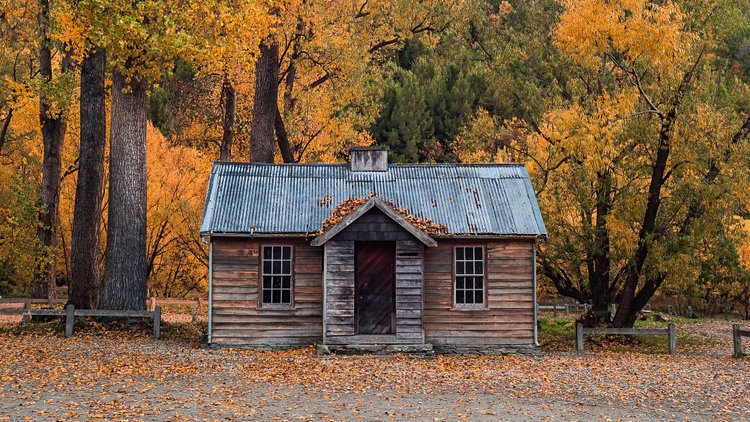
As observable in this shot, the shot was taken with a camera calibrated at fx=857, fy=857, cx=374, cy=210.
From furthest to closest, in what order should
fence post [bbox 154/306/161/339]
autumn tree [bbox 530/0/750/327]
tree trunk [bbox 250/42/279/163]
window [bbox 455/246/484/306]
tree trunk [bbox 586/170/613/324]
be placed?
tree trunk [bbox 250/42/279/163] < tree trunk [bbox 586/170/613/324] < autumn tree [bbox 530/0/750/327] < fence post [bbox 154/306/161/339] < window [bbox 455/246/484/306]

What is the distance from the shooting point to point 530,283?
21609 mm

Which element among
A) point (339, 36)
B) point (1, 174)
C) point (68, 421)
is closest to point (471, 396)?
point (68, 421)

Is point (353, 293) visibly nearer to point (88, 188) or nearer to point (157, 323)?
point (157, 323)

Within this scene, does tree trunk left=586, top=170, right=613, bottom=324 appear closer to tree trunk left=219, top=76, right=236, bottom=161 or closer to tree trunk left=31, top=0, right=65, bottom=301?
tree trunk left=219, top=76, right=236, bottom=161

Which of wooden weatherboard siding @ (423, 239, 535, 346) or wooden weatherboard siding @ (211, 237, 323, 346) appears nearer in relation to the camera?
wooden weatherboard siding @ (211, 237, 323, 346)

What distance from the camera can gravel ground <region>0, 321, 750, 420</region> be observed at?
1299 centimetres

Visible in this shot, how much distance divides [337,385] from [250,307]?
623 centimetres

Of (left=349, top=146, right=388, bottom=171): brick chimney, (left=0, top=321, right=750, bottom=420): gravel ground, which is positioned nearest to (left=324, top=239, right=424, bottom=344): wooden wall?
(left=0, top=321, right=750, bottom=420): gravel ground

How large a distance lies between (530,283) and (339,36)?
12726 millimetres

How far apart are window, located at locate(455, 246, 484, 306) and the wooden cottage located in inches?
1.0

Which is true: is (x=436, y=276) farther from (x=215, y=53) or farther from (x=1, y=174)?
(x=1, y=174)

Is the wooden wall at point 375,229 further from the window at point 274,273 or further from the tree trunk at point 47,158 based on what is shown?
the tree trunk at point 47,158

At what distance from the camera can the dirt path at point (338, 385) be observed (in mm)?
13016

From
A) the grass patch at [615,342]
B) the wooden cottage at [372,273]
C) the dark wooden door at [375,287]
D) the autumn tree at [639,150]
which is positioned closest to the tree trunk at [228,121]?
the wooden cottage at [372,273]
